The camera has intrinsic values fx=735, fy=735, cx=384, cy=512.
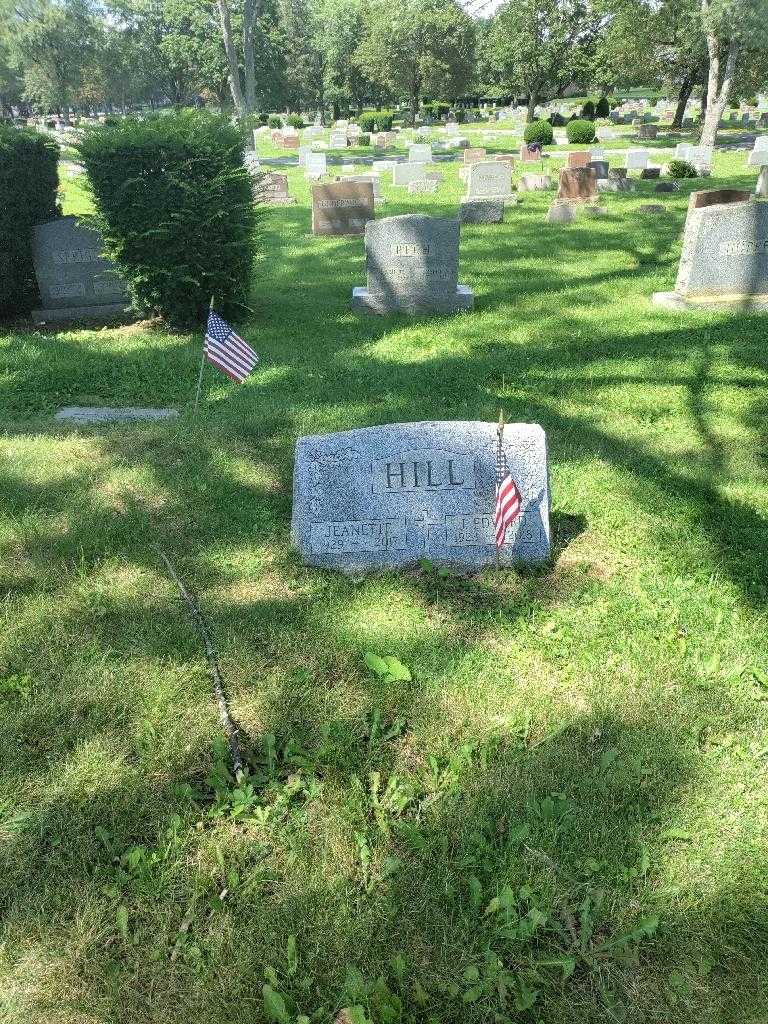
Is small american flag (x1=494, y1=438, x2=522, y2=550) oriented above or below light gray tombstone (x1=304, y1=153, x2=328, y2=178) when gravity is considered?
below

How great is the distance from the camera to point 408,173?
2178 cm

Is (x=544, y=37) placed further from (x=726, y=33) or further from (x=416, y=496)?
(x=416, y=496)

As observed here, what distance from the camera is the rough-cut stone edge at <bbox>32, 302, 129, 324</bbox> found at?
972 centimetres

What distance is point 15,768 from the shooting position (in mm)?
3000

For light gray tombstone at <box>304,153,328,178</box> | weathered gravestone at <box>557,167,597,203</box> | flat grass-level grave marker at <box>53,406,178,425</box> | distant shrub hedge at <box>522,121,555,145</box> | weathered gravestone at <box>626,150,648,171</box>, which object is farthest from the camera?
distant shrub hedge at <box>522,121,555,145</box>

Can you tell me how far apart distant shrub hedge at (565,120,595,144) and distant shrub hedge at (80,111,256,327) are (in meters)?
29.8

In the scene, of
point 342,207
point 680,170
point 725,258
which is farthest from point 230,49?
point 725,258

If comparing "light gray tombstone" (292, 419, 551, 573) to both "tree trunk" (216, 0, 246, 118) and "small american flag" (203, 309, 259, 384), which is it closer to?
"small american flag" (203, 309, 259, 384)

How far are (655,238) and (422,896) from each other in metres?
13.6

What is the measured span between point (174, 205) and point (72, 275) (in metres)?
2.23

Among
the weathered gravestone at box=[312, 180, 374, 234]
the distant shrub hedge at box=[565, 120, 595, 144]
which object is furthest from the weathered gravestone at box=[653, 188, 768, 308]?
the distant shrub hedge at box=[565, 120, 595, 144]

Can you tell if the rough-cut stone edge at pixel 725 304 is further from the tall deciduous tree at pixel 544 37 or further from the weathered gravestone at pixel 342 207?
the tall deciduous tree at pixel 544 37

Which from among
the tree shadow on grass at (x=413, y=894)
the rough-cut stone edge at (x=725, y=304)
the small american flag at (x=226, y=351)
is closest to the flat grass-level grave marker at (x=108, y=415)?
the small american flag at (x=226, y=351)

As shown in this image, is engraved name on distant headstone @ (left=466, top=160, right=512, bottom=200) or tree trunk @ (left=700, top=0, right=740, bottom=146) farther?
tree trunk @ (left=700, top=0, right=740, bottom=146)
